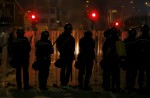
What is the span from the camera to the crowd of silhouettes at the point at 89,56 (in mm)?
13250

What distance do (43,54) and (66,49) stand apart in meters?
0.84

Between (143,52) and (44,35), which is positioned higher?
(44,35)

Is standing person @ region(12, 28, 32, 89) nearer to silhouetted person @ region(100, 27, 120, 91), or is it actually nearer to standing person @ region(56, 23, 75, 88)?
standing person @ region(56, 23, 75, 88)

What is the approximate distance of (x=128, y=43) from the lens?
13.5 m

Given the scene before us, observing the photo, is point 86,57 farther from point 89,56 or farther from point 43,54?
point 43,54

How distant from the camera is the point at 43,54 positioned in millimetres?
13492

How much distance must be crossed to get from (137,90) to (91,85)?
6.73 feet

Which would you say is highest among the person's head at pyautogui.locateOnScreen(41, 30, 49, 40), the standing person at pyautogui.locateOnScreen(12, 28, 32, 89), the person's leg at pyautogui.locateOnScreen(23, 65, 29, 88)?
the person's head at pyautogui.locateOnScreen(41, 30, 49, 40)

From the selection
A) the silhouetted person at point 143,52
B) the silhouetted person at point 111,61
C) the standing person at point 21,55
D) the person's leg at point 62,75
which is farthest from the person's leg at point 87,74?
the standing person at point 21,55

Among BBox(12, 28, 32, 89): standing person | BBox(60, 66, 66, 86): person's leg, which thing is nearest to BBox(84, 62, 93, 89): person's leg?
BBox(60, 66, 66, 86): person's leg

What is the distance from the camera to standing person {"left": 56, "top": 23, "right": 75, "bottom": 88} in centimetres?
1368

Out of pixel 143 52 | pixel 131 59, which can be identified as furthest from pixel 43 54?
Answer: pixel 143 52

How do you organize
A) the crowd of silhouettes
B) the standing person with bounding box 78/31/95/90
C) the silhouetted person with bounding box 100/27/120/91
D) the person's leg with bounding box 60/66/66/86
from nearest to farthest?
the silhouetted person with bounding box 100/27/120/91 → the crowd of silhouettes → the standing person with bounding box 78/31/95/90 → the person's leg with bounding box 60/66/66/86

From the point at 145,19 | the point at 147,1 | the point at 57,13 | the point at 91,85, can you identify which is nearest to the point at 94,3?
the point at 145,19
